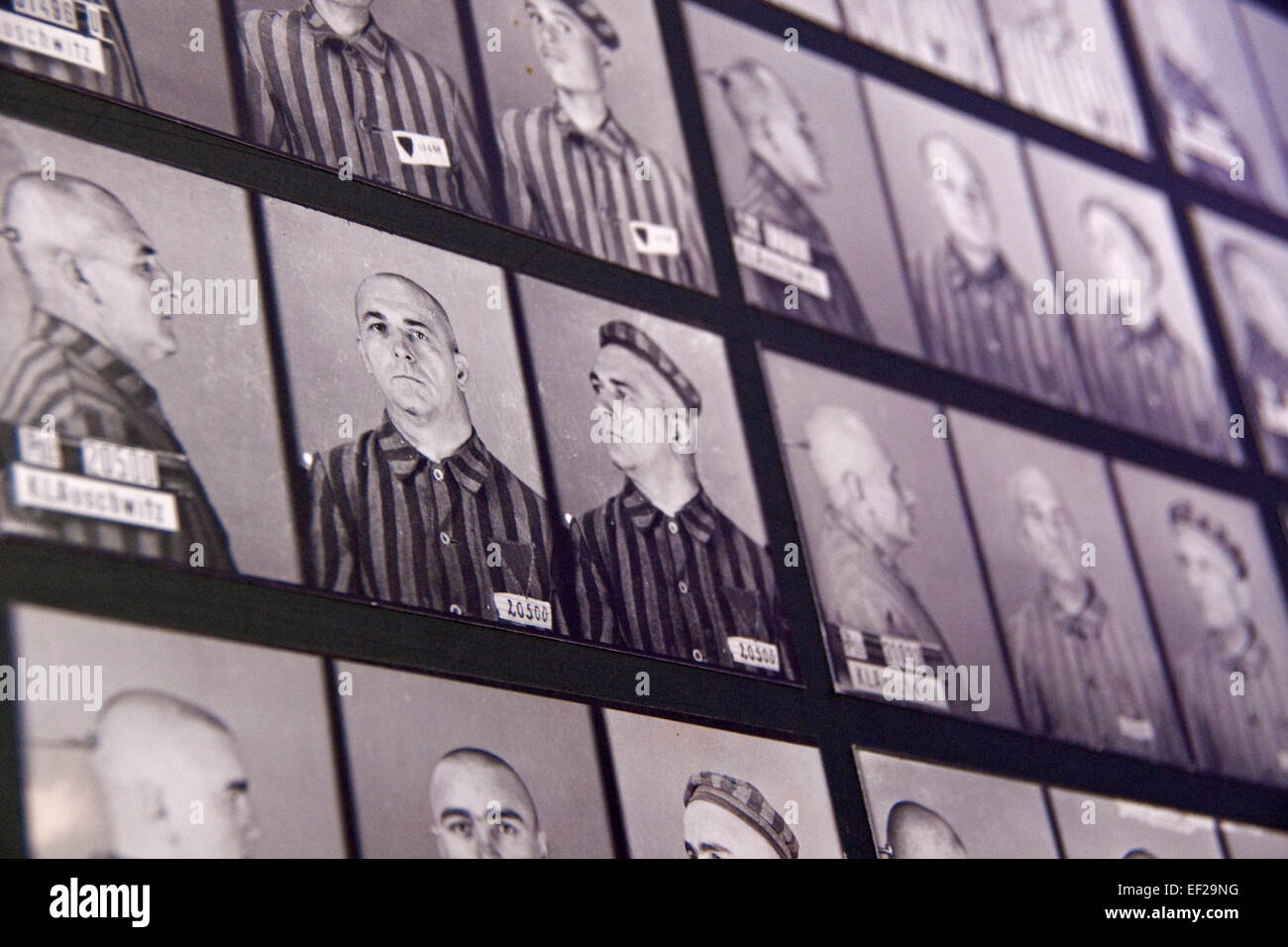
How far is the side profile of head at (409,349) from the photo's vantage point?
4.06 m

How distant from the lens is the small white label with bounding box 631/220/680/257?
192 inches

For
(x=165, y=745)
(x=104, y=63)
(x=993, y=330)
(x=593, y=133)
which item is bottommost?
(x=165, y=745)

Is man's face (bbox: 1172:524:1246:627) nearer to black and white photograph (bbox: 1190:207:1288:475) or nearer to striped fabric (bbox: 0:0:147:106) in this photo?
black and white photograph (bbox: 1190:207:1288:475)

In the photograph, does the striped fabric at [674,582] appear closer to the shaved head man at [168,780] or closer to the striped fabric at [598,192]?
the striped fabric at [598,192]

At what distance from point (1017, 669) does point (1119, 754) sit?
1.64 feet

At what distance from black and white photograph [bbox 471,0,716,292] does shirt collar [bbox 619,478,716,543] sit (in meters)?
0.73

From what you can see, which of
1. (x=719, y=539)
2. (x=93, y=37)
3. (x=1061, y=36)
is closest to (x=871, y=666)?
(x=719, y=539)

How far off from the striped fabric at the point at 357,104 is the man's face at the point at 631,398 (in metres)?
0.55

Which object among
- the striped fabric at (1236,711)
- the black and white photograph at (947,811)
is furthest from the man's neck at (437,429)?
the striped fabric at (1236,711)

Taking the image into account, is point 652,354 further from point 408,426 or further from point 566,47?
point 566,47

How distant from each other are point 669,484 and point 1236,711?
8.58ft

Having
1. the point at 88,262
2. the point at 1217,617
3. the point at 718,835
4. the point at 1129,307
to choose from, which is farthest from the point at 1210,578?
the point at 88,262

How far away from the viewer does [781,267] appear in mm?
5246

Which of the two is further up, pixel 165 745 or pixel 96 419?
pixel 96 419
